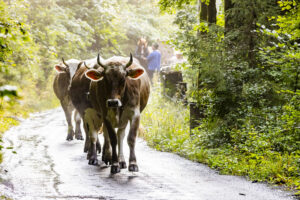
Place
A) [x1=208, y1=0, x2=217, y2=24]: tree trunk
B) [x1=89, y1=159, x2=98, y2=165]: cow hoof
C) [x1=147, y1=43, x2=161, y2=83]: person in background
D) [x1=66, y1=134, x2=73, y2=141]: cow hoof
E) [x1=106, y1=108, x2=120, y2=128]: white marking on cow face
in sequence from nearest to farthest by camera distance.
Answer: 1. [x1=106, y1=108, x2=120, y2=128]: white marking on cow face
2. [x1=89, y1=159, x2=98, y2=165]: cow hoof
3. [x1=208, y1=0, x2=217, y2=24]: tree trunk
4. [x1=66, y1=134, x2=73, y2=141]: cow hoof
5. [x1=147, y1=43, x2=161, y2=83]: person in background

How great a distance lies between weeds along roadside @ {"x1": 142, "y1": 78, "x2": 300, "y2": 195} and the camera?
740 cm

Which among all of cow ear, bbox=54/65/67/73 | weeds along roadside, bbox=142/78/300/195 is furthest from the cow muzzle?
cow ear, bbox=54/65/67/73

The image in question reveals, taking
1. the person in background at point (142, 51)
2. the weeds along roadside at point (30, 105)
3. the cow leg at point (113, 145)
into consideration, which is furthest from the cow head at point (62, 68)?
the person in background at point (142, 51)

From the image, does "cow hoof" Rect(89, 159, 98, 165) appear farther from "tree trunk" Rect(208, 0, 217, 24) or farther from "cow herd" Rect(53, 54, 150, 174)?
"tree trunk" Rect(208, 0, 217, 24)

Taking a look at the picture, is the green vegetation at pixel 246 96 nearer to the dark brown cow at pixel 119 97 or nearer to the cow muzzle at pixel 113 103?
the dark brown cow at pixel 119 97

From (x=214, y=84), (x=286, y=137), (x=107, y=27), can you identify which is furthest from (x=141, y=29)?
(x=286, y=137)

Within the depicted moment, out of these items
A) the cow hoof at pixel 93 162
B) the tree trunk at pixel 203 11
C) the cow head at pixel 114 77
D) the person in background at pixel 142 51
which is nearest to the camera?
the cow head at pixel 114 77

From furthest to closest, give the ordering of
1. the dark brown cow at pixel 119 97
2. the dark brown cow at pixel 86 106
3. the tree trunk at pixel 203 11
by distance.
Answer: the tree trunk at pixel 203 11 → the dark brown cow at pixel 86 106 → the dark brown cow at pixel 119 97

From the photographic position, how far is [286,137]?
326 inches

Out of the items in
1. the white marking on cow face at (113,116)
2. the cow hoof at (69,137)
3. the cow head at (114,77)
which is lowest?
the cow hoof at (69,137)

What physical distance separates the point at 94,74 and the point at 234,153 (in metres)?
3.05

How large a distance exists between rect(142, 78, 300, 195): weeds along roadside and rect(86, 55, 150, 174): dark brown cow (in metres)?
1.67

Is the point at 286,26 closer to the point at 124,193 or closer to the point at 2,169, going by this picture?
the point at 124,193

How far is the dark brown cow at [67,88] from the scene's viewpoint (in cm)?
1249
